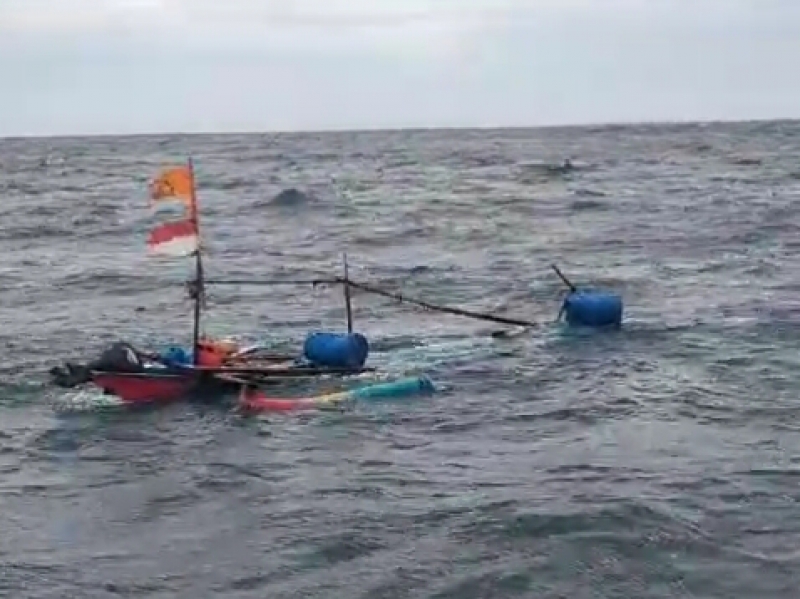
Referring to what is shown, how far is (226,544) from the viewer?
15.8 metres

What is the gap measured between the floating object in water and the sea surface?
0.44 m

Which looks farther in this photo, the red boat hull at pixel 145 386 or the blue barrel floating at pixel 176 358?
the blue barrel floating at pixel 176 358

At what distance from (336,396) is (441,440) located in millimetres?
2708

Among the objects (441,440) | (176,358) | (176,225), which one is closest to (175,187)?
(176,225)

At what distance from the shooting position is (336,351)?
2277cm

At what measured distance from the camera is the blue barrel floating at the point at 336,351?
22750 mm

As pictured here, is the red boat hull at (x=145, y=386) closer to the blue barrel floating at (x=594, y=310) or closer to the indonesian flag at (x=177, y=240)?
the indonesian flag at (x=177, y=240)

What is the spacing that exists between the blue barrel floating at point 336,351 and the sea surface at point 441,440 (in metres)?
1.45

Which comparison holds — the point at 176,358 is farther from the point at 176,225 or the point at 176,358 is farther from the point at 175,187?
the point at 175,187

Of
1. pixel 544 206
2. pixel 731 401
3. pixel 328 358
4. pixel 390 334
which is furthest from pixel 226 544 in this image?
pixel 544 206

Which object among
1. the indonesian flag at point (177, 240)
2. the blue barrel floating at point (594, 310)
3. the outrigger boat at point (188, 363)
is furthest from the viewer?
the blue barrel floating at point (594, 310)

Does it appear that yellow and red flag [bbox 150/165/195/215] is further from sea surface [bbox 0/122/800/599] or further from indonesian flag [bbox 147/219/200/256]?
sea surface [bbox 0/122/800/599]

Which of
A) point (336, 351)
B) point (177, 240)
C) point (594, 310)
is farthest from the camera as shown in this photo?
point (594, 310)

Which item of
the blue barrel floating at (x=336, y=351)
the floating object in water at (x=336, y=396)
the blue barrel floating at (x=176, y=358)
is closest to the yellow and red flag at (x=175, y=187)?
the blue barrel floating at (x=176, y=358)
